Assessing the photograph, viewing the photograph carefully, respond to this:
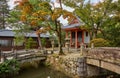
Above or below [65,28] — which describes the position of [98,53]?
below

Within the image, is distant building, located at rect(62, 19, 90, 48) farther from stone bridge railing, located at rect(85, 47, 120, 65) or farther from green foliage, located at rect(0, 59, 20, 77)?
green foliage, located at rect(0, 59, 20, 77)

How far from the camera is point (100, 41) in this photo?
20312 millimetres

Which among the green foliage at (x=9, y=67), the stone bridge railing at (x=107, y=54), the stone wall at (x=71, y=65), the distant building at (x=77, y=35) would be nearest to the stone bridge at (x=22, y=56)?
the green foliage at (x=9, y=67)

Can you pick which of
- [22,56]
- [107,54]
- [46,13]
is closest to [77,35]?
[46,13]

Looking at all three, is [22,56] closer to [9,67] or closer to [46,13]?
[9,67]

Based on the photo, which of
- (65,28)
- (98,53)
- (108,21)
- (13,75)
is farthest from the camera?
(65,28)

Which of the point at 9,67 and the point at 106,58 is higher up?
the point at 106,58

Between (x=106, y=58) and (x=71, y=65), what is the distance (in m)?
4.47

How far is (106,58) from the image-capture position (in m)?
12.2

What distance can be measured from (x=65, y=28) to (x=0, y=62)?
48.6ft

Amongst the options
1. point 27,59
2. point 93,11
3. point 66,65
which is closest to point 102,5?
point 93,11

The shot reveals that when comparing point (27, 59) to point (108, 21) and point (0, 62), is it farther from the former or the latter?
point (108, 21)

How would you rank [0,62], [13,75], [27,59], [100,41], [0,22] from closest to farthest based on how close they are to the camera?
[0,62], [13,75], [27,59], [100,41], [0,22]

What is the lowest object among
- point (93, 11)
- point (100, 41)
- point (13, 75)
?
point (13, 75)
